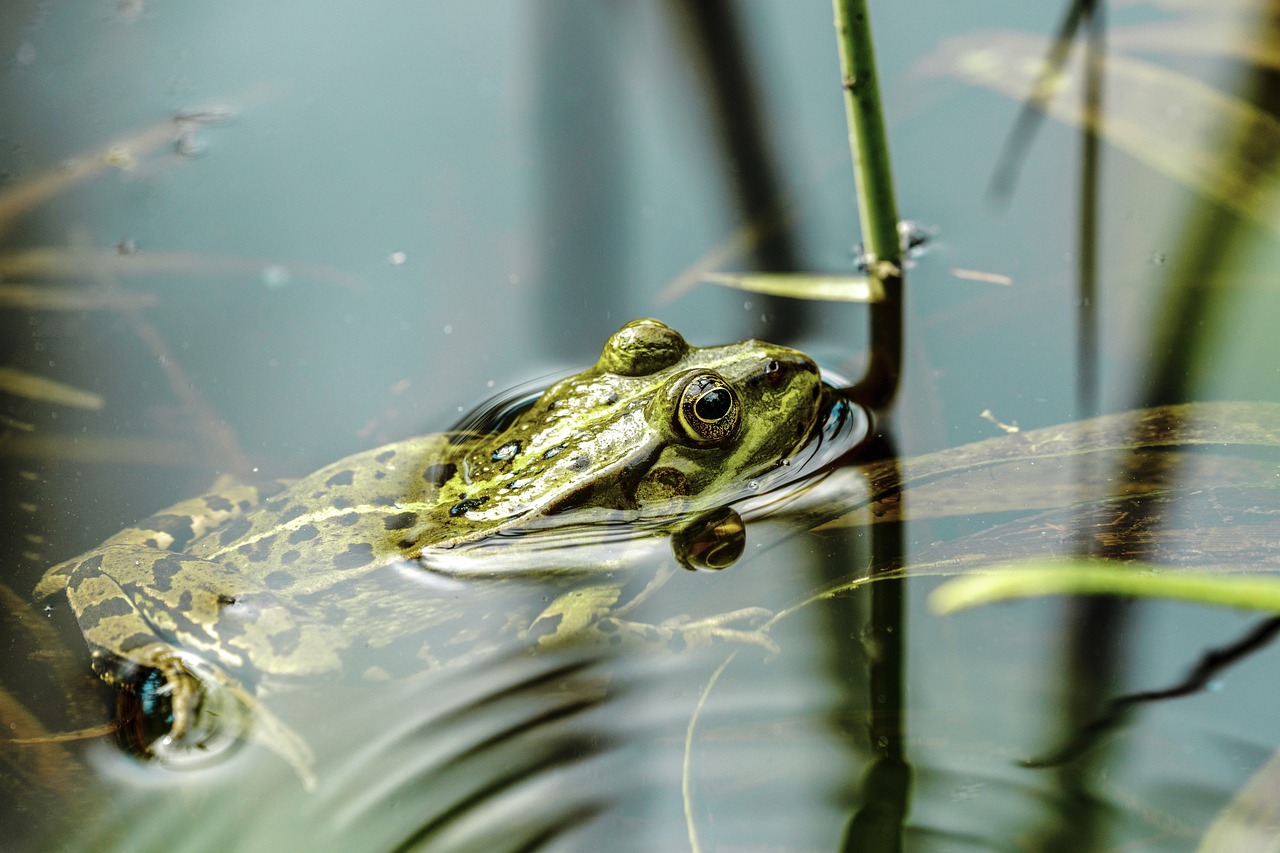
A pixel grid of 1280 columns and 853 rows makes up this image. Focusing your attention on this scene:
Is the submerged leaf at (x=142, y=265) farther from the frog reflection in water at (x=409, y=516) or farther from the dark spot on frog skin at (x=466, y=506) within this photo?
the dark spot on frog skin at (x=466, y=506)

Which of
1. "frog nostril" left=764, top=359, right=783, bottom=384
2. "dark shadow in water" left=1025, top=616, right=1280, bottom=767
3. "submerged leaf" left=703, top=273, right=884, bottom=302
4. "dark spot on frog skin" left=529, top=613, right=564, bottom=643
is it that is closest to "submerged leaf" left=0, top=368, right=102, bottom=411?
"dark spot on frog skin" left=529, top=613, right=564, bottom=643

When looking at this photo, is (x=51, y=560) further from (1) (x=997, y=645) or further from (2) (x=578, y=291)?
(1) (x=997, y=645)

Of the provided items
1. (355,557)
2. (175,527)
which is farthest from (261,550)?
(175,527)

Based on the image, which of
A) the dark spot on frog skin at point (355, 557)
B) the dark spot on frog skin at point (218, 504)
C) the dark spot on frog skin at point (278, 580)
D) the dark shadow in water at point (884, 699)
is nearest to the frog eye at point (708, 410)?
the dark shadow in water at point (884, 699)

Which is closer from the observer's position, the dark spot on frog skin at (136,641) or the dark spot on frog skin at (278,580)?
the dark spot on frog skin at (136,641)

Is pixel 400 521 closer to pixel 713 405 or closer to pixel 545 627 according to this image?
pixel 545 627

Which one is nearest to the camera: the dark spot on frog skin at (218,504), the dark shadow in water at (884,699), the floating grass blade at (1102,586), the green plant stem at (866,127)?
the floating grass blade at (1102,586)

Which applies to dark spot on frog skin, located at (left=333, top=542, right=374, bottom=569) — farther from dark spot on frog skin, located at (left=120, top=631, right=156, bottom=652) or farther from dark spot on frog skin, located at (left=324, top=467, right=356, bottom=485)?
dark spot on frog skin, located at (left=120, top=631, right=156, bottom=652)

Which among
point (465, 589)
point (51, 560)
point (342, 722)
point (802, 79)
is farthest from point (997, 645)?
point (51, 560)
